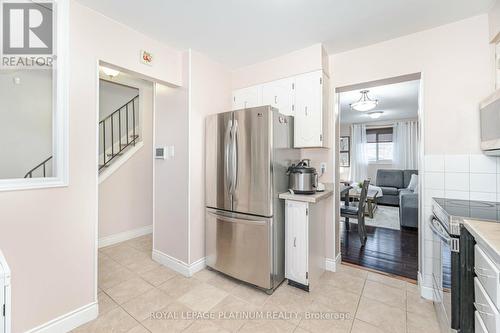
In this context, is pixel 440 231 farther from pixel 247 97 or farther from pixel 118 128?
pixel 118 128

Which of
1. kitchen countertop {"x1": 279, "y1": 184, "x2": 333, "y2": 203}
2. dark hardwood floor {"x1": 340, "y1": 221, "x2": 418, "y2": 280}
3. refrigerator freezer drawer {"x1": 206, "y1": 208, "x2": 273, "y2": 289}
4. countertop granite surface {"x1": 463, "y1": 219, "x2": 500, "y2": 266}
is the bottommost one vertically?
dark hardwood floor {"x1": 340, "y1": 221, "x2": 418, "y2": 280}

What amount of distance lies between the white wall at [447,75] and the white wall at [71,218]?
2.79 metres

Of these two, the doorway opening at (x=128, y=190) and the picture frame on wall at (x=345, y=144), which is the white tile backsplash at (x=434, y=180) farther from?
the picture frame on wall at (x=345, y=144)

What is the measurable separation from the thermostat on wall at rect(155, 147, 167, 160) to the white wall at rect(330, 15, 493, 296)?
2.61 metres

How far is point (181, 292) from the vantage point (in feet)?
7.32

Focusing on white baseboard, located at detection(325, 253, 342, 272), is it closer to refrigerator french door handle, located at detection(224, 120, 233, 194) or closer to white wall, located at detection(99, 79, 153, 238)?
refrigerator french door handle, located at detection(224, 120, 233, 194)

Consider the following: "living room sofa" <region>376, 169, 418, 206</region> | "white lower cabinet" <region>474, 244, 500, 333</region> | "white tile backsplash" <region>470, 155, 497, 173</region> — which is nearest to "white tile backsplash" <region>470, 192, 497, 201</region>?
"white tile backsplash" <region>470, 155, 497, 173</region>

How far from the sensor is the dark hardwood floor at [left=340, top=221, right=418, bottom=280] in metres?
2.74

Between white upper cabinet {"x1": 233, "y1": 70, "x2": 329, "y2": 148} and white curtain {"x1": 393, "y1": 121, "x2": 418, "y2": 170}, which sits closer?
white upper cabinet {"x1": 233, "y1": 70, "x2": 329, "y2": 148}

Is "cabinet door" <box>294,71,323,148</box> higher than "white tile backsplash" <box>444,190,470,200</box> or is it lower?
higher

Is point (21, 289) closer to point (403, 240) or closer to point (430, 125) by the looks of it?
point (430, 125)

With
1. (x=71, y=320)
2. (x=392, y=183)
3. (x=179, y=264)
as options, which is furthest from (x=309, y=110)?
(x=392, y=183)

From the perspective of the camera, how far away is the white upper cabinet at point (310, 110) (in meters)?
2.45

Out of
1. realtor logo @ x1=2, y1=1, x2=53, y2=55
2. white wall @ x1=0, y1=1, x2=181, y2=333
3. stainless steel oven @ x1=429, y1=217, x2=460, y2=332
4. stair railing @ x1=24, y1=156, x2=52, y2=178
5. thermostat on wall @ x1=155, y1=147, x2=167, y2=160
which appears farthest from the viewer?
thermostat on wall @ x1=155, y1=147, x2=167, y2=160
